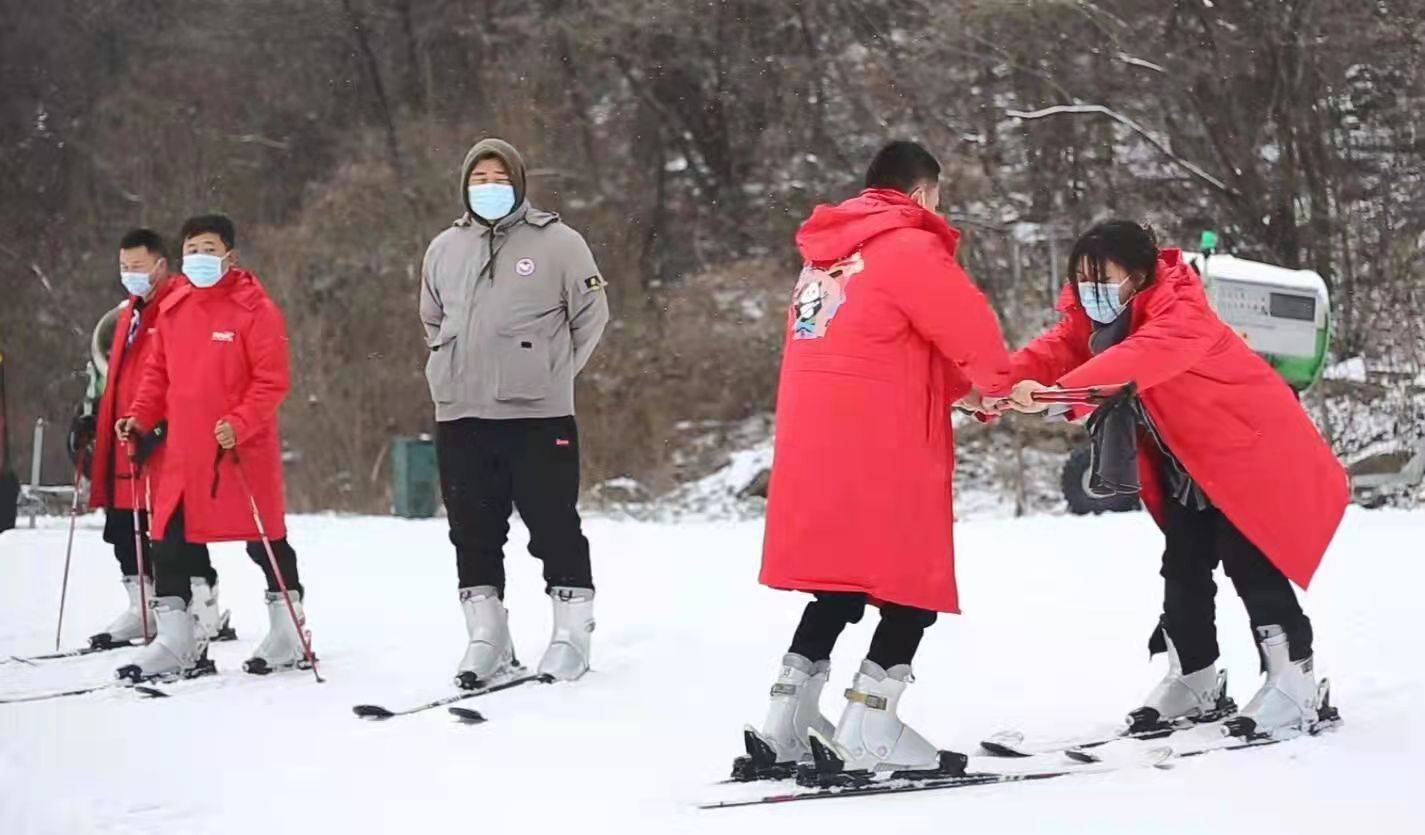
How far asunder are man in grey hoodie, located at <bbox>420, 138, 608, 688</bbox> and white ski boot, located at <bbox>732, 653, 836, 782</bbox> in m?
1.50

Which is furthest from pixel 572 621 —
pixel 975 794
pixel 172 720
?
pixel 975 794

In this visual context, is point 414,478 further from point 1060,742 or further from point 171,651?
point 1060,742

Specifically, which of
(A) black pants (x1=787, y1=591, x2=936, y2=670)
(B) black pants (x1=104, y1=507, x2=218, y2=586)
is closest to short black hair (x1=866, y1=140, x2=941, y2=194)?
(A) black pants (x1=787, y1=591, x2=936, y2=670)

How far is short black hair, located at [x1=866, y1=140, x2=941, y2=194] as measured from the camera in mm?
3924

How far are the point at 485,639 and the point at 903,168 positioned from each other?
2.10 metres

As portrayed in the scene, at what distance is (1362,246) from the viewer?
49.4ft

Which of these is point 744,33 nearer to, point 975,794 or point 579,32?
point 579,32

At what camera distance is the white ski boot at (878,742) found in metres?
3.71

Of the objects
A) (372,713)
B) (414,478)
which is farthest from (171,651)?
(414,478)

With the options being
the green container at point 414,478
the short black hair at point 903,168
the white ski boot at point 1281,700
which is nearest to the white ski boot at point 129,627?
the short black hair at point 903,168

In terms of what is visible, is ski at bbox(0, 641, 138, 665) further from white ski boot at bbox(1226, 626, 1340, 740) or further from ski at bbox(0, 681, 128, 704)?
white ski boot at bbox(1226, 626, 1340, 740)

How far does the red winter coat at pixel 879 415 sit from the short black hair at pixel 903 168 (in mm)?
77

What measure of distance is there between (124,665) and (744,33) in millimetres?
18001

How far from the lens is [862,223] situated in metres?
3.84
